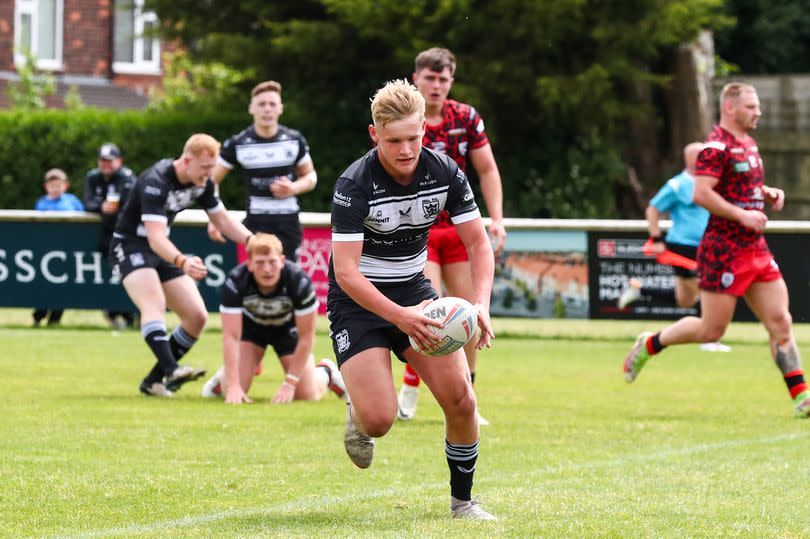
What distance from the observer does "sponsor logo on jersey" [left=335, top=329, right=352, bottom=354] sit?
653cm

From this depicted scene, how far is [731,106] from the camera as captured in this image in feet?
34.2

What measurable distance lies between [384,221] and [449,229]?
130 inches

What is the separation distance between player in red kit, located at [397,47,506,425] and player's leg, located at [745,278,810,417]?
209 cm

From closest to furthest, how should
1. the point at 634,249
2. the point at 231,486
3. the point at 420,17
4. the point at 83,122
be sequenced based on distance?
the point at 231,486 < the point at 634,249 < the point at 420,17 < the point at 83,122

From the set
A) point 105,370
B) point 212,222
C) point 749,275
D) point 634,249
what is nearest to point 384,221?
point 749,275

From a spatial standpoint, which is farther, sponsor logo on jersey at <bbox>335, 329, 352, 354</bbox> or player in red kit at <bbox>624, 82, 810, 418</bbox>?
player in red kit at <bbox>624, 82, 810, 418</bbox>

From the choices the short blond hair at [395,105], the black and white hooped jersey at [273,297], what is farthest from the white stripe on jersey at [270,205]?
the short blond hair at [395,105]

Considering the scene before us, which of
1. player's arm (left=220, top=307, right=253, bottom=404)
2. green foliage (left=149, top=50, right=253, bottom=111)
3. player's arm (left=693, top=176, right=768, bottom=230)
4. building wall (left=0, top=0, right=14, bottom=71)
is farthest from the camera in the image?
building wall (left=0, top=0, right=14, bottom=71)

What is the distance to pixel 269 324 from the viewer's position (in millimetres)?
11281

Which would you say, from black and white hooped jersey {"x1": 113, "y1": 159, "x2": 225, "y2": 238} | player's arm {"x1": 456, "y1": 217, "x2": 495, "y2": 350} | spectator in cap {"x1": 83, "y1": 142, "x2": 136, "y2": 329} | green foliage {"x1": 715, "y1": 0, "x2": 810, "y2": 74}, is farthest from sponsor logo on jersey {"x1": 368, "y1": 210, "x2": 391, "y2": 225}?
green foliage {"x1": 715, "y1": 0, "x2": 810, "y2": 74}

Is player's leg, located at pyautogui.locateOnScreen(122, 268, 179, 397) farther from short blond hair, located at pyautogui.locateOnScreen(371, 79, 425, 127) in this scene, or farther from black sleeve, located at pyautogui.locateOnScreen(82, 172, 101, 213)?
black sleeve, located at pyautogui.locateOnScreen(82, 172, 101, 213)

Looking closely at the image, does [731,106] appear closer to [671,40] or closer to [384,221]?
[384,221]

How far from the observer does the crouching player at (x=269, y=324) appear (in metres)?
10.8

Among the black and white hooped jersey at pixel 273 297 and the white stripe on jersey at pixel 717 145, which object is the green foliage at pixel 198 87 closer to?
the black and white hooped jersey at pixel 273 297
